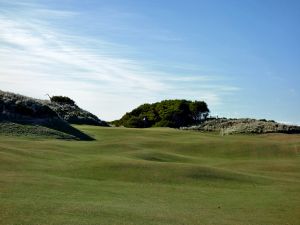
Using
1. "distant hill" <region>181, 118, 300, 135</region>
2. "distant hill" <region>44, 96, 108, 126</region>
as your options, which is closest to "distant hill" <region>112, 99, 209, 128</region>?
"distant hill" <region>181, 118, 300, 135</region>

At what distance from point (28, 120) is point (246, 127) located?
33402mm

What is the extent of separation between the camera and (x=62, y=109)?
70312mm

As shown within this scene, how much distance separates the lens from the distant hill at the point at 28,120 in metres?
46.0

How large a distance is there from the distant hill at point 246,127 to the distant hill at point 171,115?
11.6 metres

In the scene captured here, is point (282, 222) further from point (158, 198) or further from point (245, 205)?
point (158, 198)

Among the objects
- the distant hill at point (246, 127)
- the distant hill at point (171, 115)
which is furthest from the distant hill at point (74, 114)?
the distant hill at point (171, 115)

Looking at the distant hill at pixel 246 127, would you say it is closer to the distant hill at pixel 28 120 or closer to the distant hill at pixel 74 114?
the distant hill at pixel 74 114

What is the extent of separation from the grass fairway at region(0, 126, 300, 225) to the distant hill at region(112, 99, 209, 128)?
2063 inches

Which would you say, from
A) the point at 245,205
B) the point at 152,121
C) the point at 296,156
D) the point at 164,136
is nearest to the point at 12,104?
the point at 164,136

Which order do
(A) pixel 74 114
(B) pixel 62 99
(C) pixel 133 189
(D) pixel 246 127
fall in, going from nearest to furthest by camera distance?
(C) pixel 133 189 → (A) pixel 74 114 → (D) pixel 246 127 → (B) pixel 62 99

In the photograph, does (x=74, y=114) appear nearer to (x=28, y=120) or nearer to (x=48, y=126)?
(x=48, y=126)

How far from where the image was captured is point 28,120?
50812 millimetres

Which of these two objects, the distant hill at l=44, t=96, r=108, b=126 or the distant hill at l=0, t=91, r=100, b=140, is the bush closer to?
the distant hill at l=44, t=96, r=108, b=126

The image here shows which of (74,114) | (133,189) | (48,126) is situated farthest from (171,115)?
(133,189)
